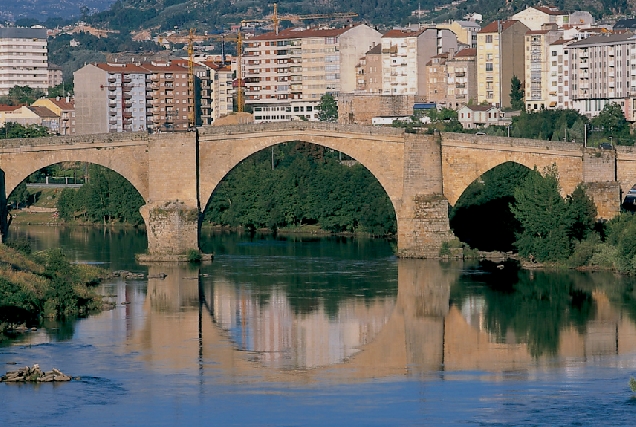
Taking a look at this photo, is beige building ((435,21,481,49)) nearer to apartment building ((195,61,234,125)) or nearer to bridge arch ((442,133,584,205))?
apartment building ((195,61,234,125))

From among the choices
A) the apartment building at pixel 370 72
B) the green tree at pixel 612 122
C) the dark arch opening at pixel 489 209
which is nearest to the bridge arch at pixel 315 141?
the dark arch opening at pixel 489 209

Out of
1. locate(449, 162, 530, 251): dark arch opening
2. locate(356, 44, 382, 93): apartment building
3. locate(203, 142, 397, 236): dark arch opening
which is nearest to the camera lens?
locate(449, 162, 530, 251): dark arch opening

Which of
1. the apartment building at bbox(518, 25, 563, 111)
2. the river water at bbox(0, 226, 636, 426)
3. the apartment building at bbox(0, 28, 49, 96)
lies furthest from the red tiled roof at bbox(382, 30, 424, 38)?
the apartment building at bbox(0, 28, 49, 96)

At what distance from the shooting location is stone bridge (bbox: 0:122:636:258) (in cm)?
4903

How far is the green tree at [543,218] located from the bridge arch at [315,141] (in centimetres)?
408

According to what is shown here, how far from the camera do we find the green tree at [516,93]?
8681 centimetres

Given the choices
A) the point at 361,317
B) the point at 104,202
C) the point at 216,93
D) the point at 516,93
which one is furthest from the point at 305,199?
the point at 216,93

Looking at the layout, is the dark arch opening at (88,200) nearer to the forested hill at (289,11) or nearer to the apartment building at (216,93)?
the apartment building at (216,93)

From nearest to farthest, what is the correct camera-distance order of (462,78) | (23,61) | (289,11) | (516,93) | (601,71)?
(601,71)
(516,93)
(462,78)
(23,61)
(289,11)

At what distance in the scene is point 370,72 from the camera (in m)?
98.8

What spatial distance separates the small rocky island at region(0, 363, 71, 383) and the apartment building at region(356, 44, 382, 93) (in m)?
67.9

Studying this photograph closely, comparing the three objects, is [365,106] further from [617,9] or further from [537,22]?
[617,9]

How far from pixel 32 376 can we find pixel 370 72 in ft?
229

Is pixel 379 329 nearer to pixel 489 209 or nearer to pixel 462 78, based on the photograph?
pixel 489 209
